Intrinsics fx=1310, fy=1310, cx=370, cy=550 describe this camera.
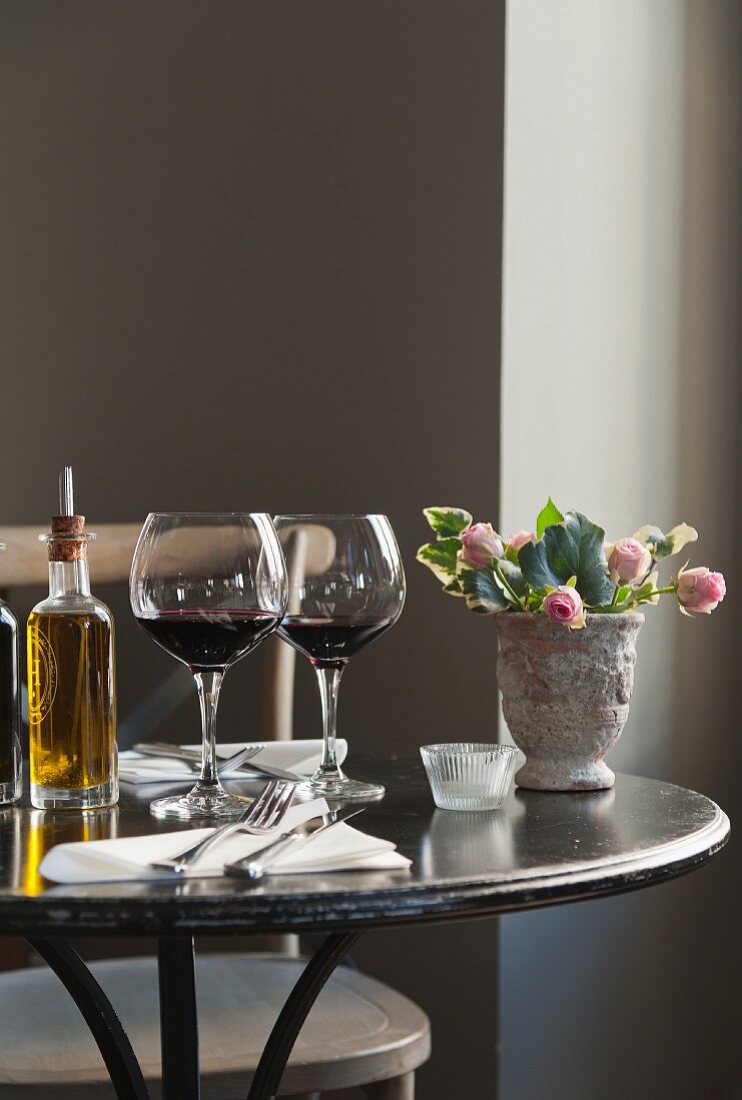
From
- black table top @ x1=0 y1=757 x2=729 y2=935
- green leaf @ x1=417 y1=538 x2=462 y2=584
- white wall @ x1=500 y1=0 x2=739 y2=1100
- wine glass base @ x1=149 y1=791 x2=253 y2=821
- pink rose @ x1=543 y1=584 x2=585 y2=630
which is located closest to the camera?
black table top @ x1=0 y1=757 x2=729 y2=935

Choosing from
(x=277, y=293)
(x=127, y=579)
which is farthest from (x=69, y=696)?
(x=277, y=293)

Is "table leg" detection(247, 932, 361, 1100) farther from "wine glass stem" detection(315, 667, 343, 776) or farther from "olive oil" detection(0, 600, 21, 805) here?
"olive oil" detection(0, 600, 21, 805)

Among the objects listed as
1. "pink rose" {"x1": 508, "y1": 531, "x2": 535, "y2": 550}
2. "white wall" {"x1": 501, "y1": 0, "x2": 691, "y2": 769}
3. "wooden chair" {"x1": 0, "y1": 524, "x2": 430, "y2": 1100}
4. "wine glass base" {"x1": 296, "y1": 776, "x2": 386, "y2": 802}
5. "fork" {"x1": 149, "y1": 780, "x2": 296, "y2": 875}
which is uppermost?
"white wall" {"x1": 501, "y1": 0, "x2": 691, "y2": 769}

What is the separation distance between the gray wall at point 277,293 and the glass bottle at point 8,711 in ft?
3.24

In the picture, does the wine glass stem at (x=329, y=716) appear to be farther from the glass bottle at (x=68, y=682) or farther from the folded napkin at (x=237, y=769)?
the glass bottle at (x=68, y=682)

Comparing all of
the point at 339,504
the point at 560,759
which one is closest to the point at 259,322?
the point at 339,504

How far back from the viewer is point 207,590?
94cm

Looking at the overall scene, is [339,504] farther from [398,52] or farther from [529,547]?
[529,547]

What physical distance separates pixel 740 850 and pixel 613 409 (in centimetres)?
75

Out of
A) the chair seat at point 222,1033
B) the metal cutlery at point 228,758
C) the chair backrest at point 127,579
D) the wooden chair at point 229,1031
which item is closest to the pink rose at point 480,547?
the wooden chair at point 229,1031

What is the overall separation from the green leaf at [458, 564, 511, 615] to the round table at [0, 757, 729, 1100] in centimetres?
16

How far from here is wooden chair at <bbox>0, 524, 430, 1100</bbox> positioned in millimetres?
1223

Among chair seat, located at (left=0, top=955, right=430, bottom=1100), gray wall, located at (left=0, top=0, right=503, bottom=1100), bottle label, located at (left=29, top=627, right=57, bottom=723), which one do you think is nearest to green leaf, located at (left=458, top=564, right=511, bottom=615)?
bottle label, located at (left=29, top=627, right=57, bottom=723)

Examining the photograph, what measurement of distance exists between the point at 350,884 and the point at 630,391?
147cm
